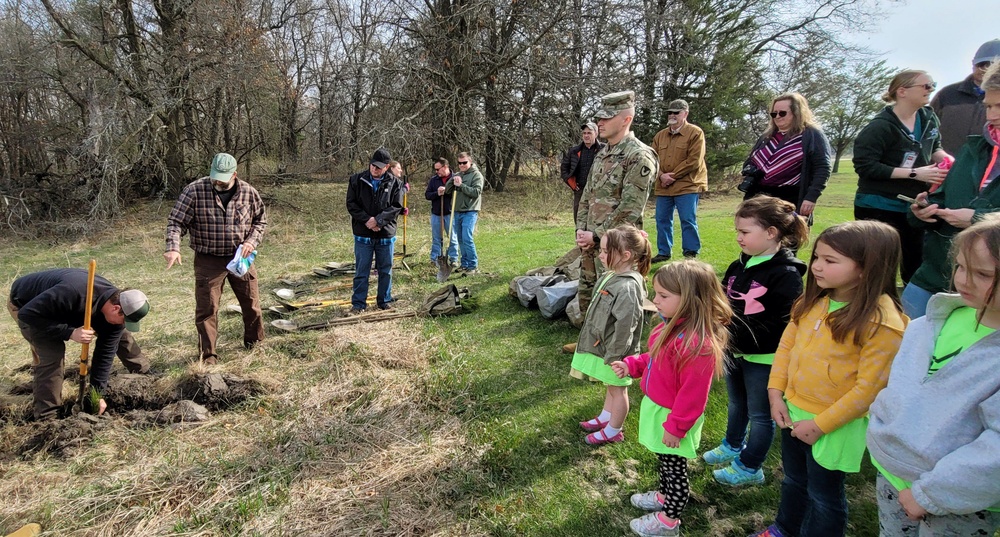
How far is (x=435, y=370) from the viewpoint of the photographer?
4.38 m

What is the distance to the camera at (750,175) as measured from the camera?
4.19 meters

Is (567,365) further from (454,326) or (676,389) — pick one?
(676,389)

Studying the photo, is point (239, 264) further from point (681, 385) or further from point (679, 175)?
point (679, 175)

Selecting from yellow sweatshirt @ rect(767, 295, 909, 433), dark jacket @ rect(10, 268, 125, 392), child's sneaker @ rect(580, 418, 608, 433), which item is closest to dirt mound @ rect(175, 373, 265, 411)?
dark jacket @ rect(10, 268, 125, 392)

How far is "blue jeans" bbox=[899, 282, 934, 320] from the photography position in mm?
2689

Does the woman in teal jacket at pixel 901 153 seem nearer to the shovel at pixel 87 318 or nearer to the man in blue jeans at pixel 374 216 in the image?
the man in blue jeans at pixel 374 216

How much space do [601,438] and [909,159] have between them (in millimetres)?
2671

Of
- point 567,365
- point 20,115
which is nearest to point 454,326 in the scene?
point 567,365

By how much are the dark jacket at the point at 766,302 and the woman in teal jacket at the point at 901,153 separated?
4.70ft

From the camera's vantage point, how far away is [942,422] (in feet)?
4.77

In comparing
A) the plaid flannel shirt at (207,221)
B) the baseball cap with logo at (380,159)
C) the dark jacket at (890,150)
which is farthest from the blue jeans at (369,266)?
the dark jacket at (890,150)

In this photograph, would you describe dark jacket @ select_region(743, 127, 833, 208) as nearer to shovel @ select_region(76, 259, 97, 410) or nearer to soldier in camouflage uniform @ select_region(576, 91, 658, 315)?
soldier in camouflage uniform @ select_region(576, 91, 658, 315)

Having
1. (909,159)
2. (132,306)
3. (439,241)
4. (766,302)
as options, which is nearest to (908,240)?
(909,159)

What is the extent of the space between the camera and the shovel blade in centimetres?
431
